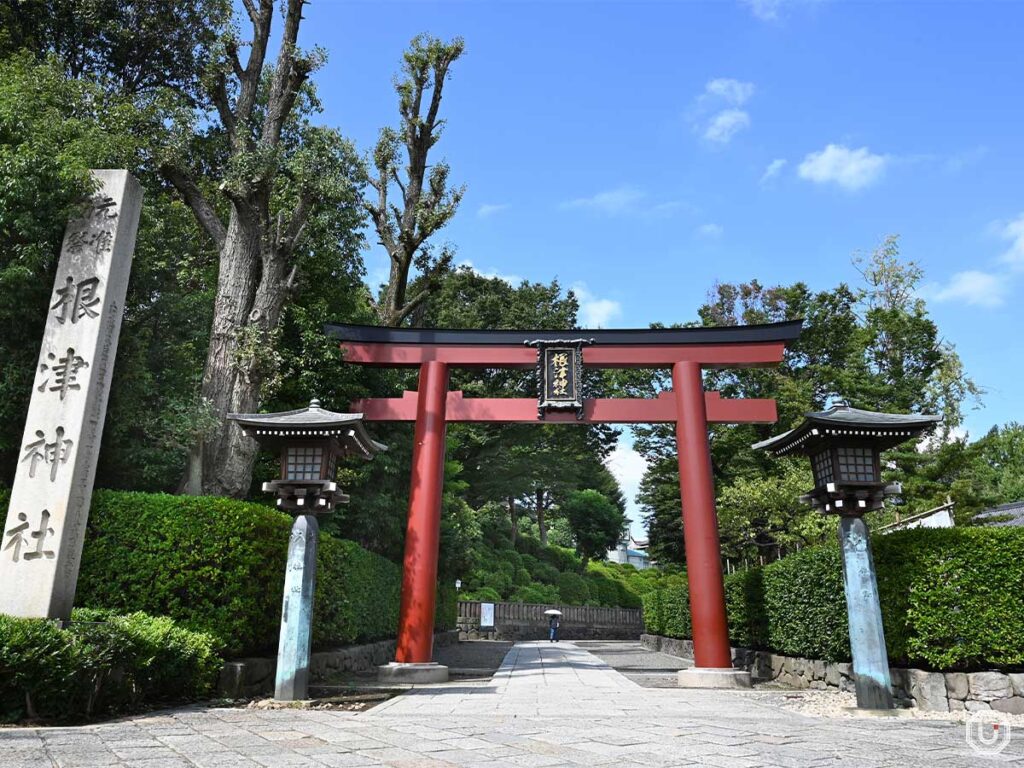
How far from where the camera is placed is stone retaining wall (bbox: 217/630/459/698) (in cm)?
798

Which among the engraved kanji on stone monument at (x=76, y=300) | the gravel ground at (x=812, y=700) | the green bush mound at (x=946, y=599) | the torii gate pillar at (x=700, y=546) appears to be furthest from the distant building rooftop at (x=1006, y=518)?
the engraved kanji on stone monument at (x=76, y=300)

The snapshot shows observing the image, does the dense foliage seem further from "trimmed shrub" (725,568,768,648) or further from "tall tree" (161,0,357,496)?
"tall tree" (161,0,357,496)

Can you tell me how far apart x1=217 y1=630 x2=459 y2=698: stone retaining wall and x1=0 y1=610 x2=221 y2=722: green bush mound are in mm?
444

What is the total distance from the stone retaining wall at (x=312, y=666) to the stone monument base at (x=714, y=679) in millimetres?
5987

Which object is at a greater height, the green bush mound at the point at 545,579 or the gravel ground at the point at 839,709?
the green bush mound at the point at 545,579

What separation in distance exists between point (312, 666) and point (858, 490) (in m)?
8.71

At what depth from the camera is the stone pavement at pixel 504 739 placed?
4.29m

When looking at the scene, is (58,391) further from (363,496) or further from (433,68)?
(433,68)

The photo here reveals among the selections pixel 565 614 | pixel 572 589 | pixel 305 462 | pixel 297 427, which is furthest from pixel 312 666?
pixel 572 589

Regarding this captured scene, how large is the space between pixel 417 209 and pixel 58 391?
900cm

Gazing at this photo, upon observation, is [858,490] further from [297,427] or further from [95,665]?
[95,665]

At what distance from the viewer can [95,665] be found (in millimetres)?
5914

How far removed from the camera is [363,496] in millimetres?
14234

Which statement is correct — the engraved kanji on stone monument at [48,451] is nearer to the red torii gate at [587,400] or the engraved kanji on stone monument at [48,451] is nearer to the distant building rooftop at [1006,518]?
the red torii gate at [587,400]
